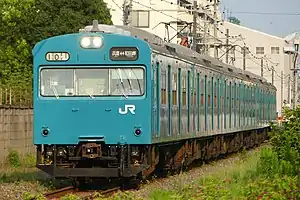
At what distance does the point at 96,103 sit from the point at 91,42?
1.14 metres

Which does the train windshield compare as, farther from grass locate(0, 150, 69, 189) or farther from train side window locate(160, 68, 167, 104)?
grass locate(0, 150, 69, 189)

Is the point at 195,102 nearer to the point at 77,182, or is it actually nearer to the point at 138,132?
the point at 77,182

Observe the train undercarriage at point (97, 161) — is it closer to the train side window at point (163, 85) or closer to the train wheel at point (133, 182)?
the train wheel at point (133, 182)

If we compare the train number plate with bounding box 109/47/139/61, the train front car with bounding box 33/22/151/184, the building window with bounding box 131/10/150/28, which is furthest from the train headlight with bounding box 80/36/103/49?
→ the building window with bounding box 131/10/150/28

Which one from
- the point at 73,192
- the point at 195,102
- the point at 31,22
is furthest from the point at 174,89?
the point at 31,22

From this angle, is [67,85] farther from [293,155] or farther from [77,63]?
[293,155]

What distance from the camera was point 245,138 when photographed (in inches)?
1193

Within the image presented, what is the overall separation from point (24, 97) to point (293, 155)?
11.6m

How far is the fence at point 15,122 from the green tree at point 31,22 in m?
14.5

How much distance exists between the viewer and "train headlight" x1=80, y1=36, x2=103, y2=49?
47.4 ft

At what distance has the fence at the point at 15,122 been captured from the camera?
866 inches

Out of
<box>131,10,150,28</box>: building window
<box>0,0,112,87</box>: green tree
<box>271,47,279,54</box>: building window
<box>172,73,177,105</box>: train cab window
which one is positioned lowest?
<box>172,73,177,105</box>: train cab window

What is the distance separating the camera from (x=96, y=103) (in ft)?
46.9

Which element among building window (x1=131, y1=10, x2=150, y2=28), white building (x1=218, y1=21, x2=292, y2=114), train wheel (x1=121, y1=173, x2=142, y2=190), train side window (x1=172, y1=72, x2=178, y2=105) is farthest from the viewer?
white building (x1=218, y1=21, x2=292, y2=114)
